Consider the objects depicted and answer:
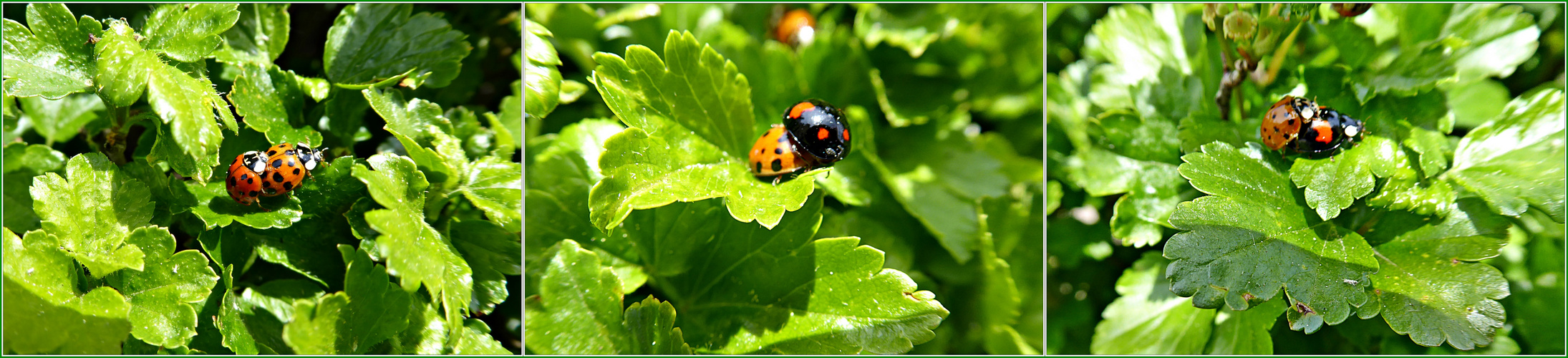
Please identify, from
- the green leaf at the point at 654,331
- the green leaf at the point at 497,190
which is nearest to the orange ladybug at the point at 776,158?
the green leaf at the point at 654,331

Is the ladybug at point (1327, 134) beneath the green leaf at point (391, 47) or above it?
above

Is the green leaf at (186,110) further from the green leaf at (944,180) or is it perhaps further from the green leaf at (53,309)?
the green leaf at (944,180)

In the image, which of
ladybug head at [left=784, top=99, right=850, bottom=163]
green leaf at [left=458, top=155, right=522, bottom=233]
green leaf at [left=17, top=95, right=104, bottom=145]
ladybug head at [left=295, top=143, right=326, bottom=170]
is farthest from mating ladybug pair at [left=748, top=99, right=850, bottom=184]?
green leaf at [left=17, top=95, right=104, bottom=145]

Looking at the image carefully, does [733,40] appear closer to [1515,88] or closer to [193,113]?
[193,113]

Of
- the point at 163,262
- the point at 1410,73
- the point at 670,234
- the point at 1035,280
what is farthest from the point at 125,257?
the point at 1410,73

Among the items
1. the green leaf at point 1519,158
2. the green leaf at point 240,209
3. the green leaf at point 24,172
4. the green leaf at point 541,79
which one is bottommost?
the green leaf at point 24,172

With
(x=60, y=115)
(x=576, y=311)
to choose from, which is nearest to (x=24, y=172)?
(x=60, y=115)
